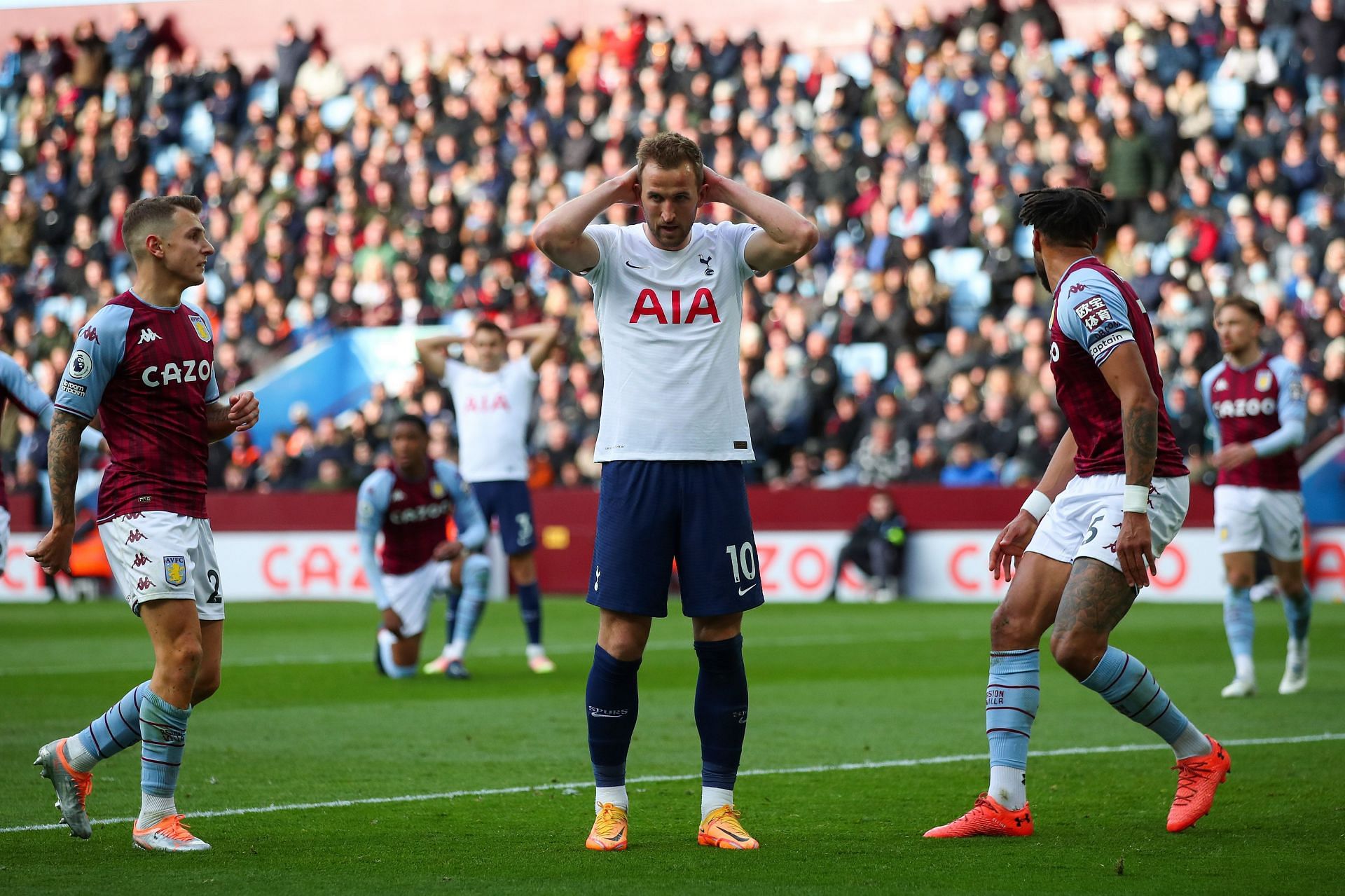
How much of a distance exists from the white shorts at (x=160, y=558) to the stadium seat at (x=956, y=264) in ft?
56.7

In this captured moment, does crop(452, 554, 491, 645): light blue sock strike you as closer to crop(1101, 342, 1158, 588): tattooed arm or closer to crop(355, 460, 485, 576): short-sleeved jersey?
crop(355, 460, 485, 576): short-sleeved jersey

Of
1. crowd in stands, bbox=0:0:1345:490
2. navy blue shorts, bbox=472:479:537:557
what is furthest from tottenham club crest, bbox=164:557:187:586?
crowd in stands, bbox=0:0:1345:490

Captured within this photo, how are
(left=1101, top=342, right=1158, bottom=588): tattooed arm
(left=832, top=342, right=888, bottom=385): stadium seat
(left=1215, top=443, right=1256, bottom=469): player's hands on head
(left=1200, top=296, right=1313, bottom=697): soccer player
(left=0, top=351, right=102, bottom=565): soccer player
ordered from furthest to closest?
(left=832, top=342, right=888, bottom=385): stadium seat
(left=1200, top=296, right=1313, bottom=697): soccer player
(left=1215, top=443, right=1256, bottom=469): player's hands on head
(left=0, top=351, right=102, bottom=565): soccer player
(left=1101, top=342, right=1158, bottom=588): tattooed arm

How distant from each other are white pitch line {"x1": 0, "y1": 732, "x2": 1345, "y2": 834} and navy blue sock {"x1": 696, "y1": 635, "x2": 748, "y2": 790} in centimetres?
151

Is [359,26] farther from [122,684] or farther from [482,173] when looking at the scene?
[122,684]

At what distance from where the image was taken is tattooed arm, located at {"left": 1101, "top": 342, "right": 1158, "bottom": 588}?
6.16 m

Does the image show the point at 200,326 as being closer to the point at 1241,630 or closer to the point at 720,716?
the point at 720,716

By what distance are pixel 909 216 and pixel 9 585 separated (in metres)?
13.3

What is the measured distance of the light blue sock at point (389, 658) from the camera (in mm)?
12792

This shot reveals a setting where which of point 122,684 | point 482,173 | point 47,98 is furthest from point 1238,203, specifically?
point 47,98

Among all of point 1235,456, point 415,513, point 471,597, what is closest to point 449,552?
point 471,597

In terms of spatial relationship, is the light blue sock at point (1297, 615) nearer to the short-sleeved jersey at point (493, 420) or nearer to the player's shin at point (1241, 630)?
the player's shin at point (1241, 630)

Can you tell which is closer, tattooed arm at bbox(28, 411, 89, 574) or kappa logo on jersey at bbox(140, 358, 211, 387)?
tattooed arm at bbox(28, 411, 89, 574)

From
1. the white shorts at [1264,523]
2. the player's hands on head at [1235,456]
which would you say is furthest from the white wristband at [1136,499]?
the white shorts at [1264,523]
